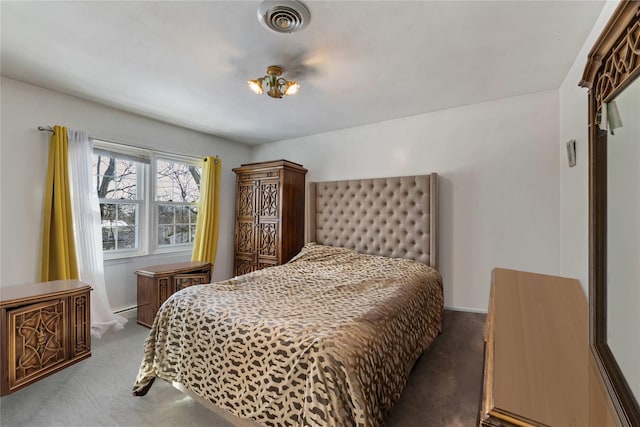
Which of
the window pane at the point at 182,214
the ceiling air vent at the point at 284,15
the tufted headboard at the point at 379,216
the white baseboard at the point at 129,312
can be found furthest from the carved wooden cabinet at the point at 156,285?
the ceiling air vent at the point at 284,15

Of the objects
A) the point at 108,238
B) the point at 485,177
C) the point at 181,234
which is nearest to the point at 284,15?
the point at 485,177

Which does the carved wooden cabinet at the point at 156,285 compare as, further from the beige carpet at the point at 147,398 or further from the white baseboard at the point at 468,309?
the white baseboard at the point at 468,309

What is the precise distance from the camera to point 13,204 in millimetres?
2500

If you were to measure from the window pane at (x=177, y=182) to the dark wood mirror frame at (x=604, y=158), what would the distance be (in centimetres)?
419

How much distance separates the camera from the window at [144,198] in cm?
322

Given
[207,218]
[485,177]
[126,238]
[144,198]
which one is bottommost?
[126,238]

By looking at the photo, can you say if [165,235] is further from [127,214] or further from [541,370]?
[541,370]

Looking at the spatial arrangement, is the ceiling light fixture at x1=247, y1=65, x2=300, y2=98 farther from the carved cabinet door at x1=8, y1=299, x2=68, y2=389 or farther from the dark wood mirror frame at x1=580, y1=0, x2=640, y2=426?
the carved cabinet door at x1=8, y1=299, x2=68, y2=389

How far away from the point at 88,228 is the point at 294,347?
114 inches

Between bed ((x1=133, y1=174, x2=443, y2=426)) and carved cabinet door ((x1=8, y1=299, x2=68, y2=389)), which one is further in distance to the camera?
carved cabinet door ((x1=8, y1=299, x2=68, y2=389))

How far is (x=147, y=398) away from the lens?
185cm

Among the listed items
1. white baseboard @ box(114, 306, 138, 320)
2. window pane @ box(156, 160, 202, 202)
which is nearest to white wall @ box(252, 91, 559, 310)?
window pane @ box(156, 160, 202, 202)

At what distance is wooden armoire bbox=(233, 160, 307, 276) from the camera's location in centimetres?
380

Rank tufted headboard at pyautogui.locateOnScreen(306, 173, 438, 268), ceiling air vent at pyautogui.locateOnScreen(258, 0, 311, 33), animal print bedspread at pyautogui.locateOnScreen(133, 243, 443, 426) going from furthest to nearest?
tufted headboard at pyautogui.locateOnScreen(306, 173, 438, 268) → ceiling air vent at pyautogui.locateOnScreen(258, 0, 311, 33) → animal print bedspread at pyautogui.locateOnScreen(133, 243, 443, 426)
